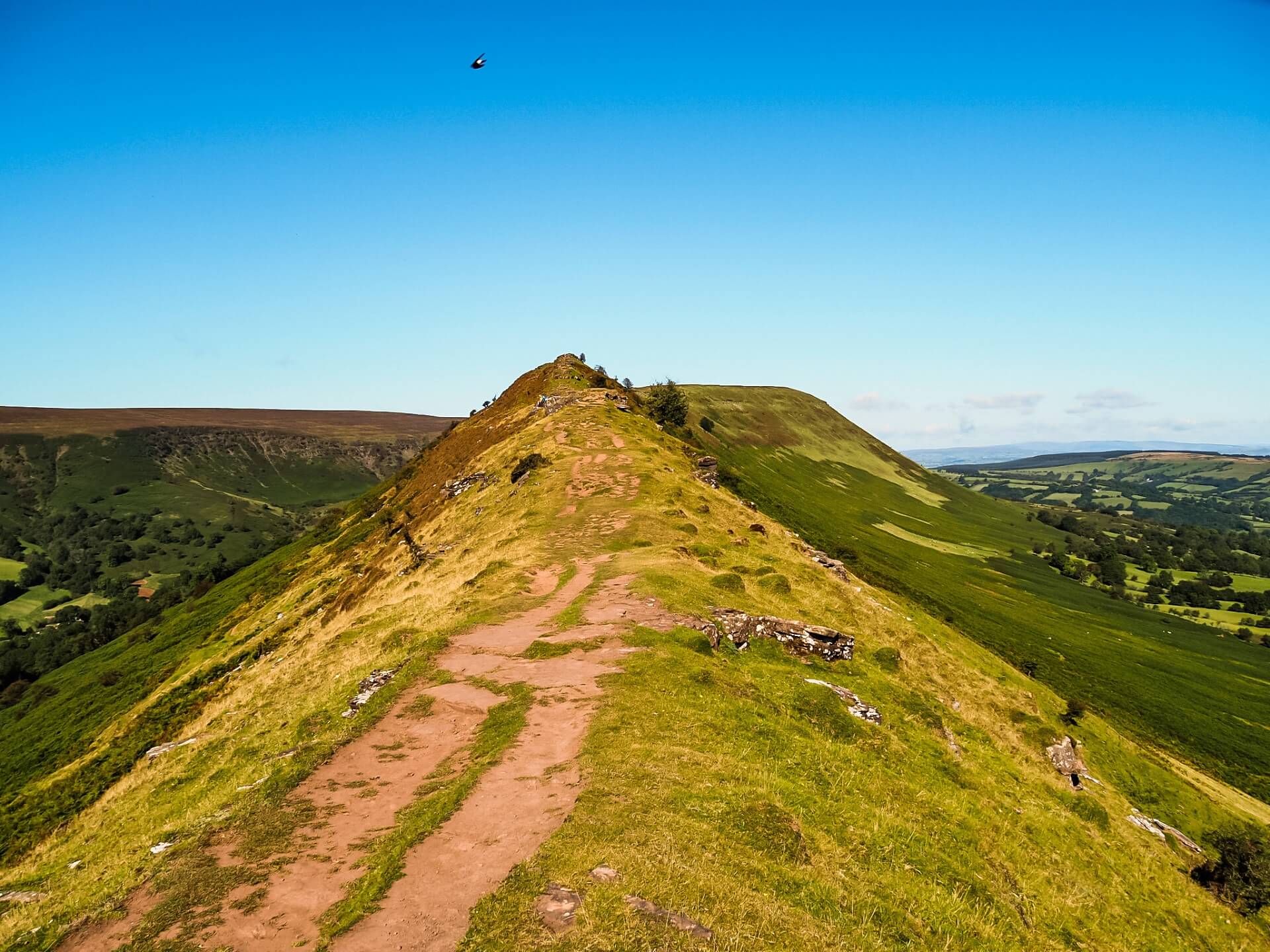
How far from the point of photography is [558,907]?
1280cm

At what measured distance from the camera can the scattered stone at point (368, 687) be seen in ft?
89.6

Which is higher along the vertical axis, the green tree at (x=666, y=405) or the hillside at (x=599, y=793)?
the green tree at (x=666, y=405)

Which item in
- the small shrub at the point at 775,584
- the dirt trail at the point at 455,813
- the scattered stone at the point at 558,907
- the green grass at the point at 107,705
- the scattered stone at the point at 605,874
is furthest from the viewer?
the small shrub at the point at 775,584

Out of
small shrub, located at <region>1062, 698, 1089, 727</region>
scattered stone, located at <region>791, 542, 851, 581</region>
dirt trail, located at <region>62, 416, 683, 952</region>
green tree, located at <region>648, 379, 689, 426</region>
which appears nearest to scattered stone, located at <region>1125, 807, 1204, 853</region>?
small shrub, located at <region>1062, 698, 1089, 727</region>

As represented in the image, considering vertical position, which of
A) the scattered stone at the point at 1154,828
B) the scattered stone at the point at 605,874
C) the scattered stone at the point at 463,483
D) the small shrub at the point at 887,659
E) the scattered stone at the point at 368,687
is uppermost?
the scattered stone at the point at 463,483

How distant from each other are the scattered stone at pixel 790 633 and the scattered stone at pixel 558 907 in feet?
71.4

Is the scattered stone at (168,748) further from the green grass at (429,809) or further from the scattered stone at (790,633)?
the scattered stone at (790,633)

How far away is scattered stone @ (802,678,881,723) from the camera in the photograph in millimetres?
29359

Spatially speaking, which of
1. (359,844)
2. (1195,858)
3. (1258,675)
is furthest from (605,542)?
(1258,675)

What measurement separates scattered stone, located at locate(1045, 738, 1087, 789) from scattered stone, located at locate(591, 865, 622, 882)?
42.0 meters

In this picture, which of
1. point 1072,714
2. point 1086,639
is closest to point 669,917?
point 1072,714

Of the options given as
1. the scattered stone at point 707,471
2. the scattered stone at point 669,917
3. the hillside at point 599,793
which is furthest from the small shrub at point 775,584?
the scattered stone at point 669,917

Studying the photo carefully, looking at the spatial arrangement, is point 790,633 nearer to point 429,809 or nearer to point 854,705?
point 854,705

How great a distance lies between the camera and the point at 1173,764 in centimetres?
7388
